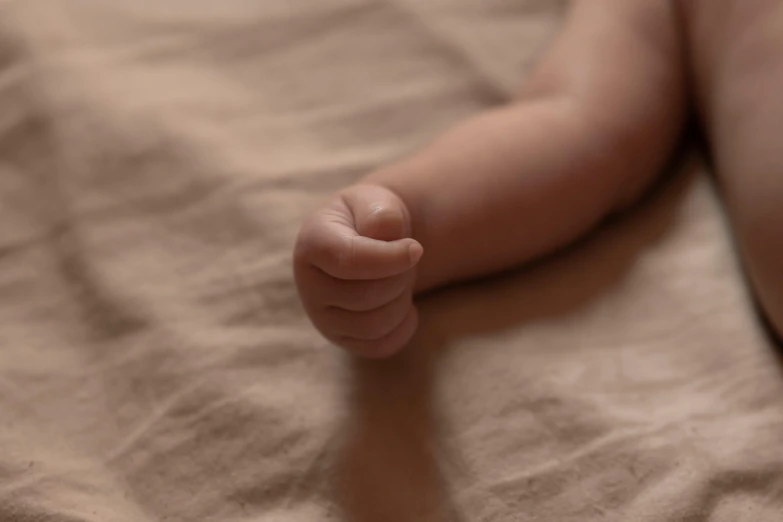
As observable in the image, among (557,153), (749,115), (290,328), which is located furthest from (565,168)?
(290,328)

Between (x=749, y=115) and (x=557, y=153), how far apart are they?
5.5 inches

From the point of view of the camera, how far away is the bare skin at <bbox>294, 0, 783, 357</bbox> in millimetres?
496

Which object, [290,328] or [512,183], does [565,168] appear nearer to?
[512,183]

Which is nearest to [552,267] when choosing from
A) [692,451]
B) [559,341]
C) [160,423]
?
[559,341]

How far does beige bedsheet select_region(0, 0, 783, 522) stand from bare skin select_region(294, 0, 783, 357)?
4 cm

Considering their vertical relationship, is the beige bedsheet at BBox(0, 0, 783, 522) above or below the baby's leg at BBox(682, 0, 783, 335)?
below

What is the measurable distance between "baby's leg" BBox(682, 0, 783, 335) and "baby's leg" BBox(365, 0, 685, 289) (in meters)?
0.04

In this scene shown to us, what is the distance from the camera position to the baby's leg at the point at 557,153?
1.85 ft

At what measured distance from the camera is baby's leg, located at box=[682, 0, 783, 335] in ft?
1.75

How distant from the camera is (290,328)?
1.89 feet

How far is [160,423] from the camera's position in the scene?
0.52 m

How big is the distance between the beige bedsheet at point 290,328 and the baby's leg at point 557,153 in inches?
1.3

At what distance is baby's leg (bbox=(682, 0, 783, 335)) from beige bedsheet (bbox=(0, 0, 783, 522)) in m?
0.04

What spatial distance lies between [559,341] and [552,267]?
2.8 inches
